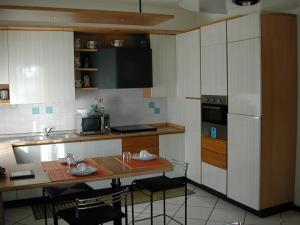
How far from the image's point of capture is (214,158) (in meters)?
4.61

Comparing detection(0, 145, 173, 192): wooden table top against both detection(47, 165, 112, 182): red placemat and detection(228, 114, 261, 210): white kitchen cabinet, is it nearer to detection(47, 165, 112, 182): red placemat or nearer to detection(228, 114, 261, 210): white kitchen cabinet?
detection(47, 165, 112, 182): red placemat

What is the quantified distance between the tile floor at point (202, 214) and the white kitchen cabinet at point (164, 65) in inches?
63.5

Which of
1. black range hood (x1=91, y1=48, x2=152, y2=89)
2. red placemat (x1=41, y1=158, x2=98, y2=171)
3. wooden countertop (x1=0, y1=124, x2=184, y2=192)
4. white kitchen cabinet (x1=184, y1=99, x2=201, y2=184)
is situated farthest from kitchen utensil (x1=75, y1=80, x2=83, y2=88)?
red placemat (x1=41, y1=158, x2=98, y2=171)

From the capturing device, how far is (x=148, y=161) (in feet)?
11.1

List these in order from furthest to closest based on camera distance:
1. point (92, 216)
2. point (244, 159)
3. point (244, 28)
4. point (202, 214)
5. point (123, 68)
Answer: point (123, 68) < point (202, 214) < point (244, 159) < point (244, 28) < point (92, 216)

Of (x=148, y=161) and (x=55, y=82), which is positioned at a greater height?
(x=55, y=82)

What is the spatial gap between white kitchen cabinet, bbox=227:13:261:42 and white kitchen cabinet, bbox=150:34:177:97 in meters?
1.32

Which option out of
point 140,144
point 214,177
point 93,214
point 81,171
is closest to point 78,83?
point 140,144

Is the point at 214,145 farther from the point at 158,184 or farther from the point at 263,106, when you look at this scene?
the point at 158,184

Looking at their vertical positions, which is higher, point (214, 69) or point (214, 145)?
point (214, 69)

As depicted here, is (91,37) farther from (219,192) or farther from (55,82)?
(219,192)

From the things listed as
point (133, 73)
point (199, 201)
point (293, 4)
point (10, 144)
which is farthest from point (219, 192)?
point (293, 4)

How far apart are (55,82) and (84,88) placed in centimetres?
44

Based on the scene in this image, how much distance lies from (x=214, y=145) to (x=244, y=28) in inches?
58.5
